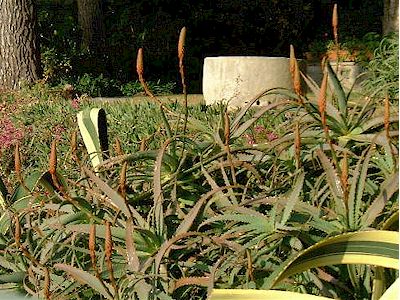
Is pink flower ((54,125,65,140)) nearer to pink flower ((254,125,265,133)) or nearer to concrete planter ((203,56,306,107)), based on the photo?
pink flower ((254,125,265,133))

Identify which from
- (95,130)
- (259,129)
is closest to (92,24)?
(259,129)

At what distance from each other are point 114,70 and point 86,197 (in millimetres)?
16730

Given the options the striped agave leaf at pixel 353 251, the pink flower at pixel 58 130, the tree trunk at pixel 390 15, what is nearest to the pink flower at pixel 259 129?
the pink flower at pixel 58 130

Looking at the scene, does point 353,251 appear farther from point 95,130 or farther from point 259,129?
point 259,129

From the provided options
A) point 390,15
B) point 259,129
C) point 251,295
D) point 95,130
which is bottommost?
point 259,129

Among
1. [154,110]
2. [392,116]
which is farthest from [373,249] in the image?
[154,110]

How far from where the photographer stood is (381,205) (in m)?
1.96

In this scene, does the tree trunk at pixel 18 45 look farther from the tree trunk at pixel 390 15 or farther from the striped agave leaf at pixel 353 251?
the striped agave leaf at pixel 353 251

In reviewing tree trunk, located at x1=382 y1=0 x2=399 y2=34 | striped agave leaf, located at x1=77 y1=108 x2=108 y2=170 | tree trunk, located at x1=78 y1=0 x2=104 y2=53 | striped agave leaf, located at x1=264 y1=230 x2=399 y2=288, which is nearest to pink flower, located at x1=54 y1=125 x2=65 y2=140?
striped agave leaf, located at x1=77 y1=108 x2=108 y2=170

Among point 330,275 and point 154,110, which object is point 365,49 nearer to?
point 154,110

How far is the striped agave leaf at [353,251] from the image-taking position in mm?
1709

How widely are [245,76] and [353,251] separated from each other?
29.1 feet

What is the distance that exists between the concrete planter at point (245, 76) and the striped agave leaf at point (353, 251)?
843 cm

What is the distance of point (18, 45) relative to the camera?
12742 mm
